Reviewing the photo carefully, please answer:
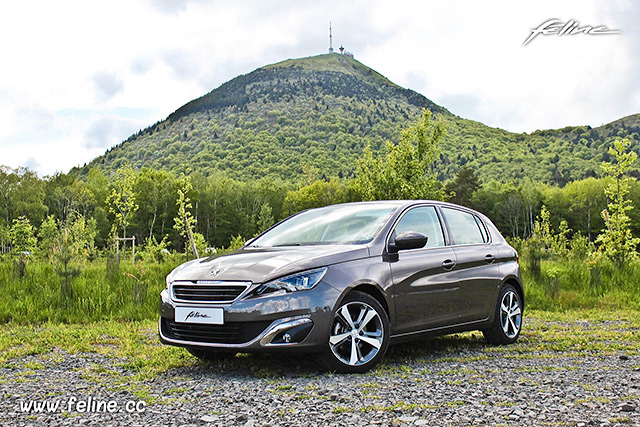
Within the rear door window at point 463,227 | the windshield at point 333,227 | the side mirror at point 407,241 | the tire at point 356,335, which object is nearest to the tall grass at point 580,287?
the rear door window at point 463,227

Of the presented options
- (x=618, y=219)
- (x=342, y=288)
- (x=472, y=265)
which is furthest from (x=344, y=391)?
(x=618, y=219)

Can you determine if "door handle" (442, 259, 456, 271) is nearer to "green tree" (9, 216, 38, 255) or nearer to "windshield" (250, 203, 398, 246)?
"windshield" (250, 203, 398, 246)

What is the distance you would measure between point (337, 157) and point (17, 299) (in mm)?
166924

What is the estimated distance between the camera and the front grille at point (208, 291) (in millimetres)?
5477

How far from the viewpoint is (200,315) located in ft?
18.3

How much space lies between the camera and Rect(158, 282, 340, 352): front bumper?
533 centimetres

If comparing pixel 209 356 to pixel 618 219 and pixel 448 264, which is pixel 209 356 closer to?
pixel 448 264

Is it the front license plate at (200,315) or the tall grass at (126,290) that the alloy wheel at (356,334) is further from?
the tall grass at (126,290)

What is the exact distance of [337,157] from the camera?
176625 millimetres

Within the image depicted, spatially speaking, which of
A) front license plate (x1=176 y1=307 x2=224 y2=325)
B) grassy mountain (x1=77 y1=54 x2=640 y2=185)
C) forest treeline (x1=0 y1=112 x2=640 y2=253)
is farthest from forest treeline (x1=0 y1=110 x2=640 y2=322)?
grassy mountain (x1=77 y1=54 x2=640 y2=185)


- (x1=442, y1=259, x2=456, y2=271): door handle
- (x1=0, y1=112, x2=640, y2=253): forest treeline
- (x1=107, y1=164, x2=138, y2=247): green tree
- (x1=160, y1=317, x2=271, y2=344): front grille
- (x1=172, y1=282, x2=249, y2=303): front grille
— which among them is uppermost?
(x1=0, y1=112, x2=640, y2=253): forest treeline

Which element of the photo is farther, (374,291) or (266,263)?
(374,291)

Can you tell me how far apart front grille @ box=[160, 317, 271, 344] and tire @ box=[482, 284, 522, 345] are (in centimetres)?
339

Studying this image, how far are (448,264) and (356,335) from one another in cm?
169
